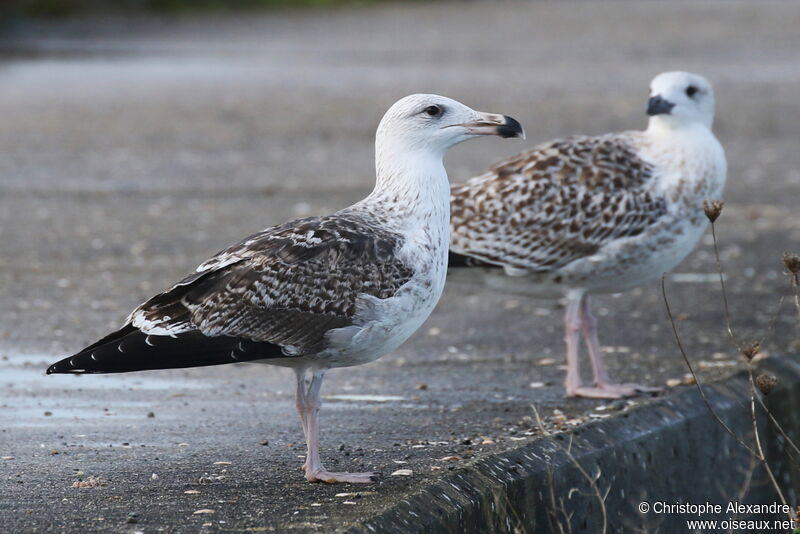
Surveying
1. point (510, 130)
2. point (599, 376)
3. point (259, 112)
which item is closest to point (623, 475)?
point (599, 376)

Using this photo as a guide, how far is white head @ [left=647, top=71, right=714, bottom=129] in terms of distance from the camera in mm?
8336

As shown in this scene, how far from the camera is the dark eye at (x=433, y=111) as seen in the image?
6324 millimetres

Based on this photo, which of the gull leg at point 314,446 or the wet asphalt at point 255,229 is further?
the wet asphalt at point 255,229

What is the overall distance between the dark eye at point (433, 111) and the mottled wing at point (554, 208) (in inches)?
A: 66.1

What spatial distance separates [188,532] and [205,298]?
108cm

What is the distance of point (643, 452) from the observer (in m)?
6.78

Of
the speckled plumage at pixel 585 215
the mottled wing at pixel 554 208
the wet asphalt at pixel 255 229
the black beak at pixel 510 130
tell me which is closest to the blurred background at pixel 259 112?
the wet asphalt at pixel 255 229

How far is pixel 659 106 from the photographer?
27.3 feet

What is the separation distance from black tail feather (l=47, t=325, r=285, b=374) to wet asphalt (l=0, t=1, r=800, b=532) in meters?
0.49

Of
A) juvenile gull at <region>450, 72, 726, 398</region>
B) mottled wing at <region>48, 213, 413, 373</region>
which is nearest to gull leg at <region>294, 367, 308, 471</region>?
mottled wing at <region>48, 213, 413, 373</region>

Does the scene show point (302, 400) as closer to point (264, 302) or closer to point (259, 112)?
point (264, 302)

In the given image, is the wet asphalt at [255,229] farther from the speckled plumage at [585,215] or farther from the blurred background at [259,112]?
the speckled plumage at [585,215]

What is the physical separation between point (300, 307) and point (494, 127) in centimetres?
130

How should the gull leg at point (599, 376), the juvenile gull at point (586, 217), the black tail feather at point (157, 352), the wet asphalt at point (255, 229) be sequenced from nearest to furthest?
the black tail feather at point (157, 352) < the wet asphalt at point (255, 229) < the gull leg at point (599, 376) < the juvenile gull at point (586, 217)
